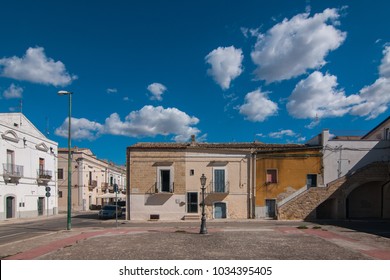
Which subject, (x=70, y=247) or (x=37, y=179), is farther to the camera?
(x=37, y=179)

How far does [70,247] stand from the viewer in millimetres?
13266

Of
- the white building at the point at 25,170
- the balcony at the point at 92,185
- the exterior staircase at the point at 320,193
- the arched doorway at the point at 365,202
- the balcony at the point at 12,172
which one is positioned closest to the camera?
the exterior staircase at the point at 320,193

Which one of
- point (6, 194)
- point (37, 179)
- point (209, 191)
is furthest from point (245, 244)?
point (37, 179)

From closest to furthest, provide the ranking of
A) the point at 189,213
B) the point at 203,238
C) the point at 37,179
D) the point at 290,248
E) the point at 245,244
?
the point at 290,248, the point at 245,244, the point at 203,238, the point at 189,213, the point at 37,179

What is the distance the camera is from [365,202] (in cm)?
2878

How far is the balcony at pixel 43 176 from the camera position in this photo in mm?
34359

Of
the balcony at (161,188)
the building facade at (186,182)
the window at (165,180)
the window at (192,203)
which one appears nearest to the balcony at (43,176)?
the building facade at (186,182)

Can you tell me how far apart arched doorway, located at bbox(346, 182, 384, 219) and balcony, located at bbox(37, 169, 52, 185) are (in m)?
30.4

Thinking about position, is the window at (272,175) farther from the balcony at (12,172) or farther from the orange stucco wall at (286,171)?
the balcony at (12,172)

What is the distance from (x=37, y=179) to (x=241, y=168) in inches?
843

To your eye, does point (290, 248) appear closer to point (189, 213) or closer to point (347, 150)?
point (189, 213)

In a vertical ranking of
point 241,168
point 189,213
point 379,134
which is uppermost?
point 379,134

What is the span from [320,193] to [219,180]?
8.61 meters

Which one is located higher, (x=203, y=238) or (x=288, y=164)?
(x=288, y=164)
